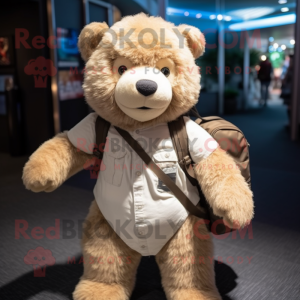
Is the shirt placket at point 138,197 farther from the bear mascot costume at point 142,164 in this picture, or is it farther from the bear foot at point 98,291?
the bear foot at point 98,291

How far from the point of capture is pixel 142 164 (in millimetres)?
1351

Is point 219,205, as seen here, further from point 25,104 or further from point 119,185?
point 25,104

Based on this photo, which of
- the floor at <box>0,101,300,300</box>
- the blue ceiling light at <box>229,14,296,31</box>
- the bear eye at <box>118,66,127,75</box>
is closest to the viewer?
the bear eye at <box>118,66,127,75</box>

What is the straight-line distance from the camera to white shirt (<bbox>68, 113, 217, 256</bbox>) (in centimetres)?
134

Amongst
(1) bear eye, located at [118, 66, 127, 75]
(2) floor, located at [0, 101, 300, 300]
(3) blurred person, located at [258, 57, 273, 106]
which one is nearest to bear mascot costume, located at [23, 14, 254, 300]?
(1) bear eye, located at [118, 66, 127, 75]

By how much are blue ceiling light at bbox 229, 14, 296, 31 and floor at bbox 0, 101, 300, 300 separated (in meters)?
2.81

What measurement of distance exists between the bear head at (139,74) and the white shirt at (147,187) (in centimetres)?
8

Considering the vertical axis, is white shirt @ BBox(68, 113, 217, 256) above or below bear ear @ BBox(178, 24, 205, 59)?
below

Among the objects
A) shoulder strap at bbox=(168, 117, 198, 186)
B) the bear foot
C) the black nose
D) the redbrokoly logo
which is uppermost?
the black nose

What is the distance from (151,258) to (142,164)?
30.6 inches

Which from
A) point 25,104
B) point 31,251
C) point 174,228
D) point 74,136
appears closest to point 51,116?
point 25,104

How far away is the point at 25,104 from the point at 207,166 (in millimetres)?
3922

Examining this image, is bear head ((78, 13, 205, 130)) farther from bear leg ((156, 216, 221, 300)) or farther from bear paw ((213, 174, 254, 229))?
bear leg ((156, 216, 221, 300))

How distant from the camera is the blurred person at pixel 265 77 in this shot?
6525 millimetres
